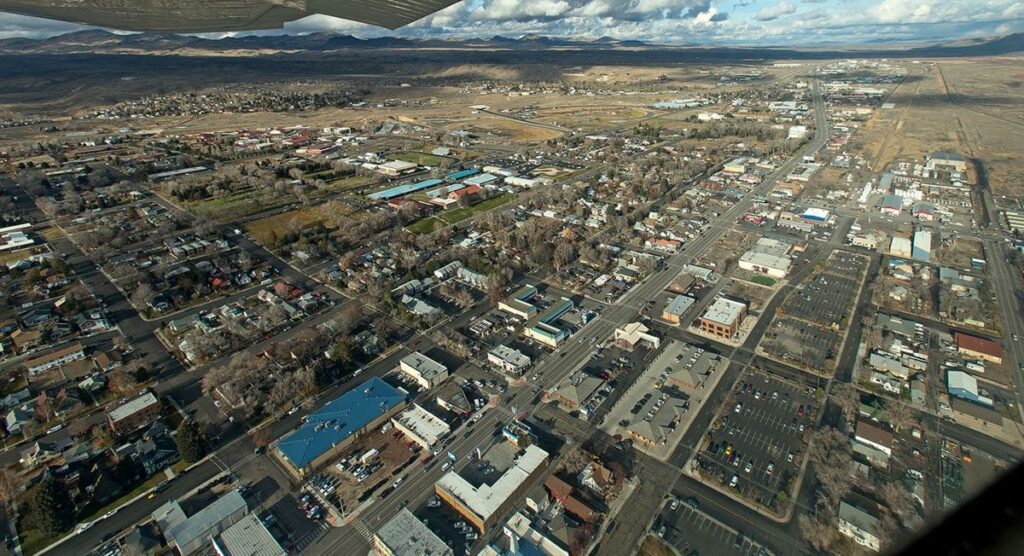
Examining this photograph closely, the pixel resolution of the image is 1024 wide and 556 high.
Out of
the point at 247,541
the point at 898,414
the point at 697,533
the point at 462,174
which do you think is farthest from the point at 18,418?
the point at 462,174

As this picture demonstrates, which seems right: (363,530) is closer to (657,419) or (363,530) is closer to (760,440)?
(657,419)

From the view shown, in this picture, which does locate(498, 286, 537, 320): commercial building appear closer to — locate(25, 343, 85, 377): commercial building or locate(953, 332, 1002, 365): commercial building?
locate(953, 332, 1002, 365): commercial building

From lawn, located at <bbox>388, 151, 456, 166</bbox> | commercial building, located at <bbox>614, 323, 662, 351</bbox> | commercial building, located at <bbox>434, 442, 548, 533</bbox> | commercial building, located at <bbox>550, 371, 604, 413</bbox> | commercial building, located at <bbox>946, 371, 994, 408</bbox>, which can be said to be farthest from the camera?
lawn, located at <bbox>388, 151, 456, 166</bbox>

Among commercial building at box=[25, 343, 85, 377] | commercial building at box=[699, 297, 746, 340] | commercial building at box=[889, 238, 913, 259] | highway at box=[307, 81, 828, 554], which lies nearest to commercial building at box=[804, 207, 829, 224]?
highway at box=[307, 81, 828, 554]

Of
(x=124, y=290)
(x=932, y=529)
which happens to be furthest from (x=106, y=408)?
(x=932, y=529)

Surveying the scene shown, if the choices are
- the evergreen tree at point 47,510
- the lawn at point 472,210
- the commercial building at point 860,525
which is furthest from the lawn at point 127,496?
the lawn at point 472,210
